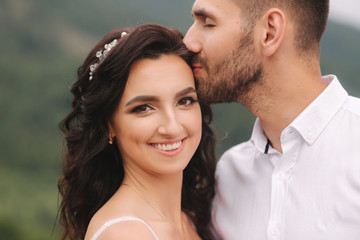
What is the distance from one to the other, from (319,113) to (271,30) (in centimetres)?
62

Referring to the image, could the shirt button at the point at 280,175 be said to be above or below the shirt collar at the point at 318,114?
below

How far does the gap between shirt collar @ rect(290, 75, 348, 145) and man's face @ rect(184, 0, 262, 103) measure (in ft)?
1.36

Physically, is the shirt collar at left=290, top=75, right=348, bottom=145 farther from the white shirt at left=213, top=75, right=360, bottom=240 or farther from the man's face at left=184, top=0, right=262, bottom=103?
the man's face at left=184, top=0, right=262, bottom=103

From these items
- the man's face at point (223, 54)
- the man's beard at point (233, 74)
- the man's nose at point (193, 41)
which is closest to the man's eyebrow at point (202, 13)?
the man's face at point (223, 54)

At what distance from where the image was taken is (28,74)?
17.8 metres

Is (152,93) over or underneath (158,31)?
underneath

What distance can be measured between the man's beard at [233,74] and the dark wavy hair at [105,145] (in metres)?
0.20

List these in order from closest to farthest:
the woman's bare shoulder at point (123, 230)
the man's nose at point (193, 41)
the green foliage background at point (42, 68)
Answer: the woman's bare shoulder at point (123, 230), the man's nose at point (193, 41), the green foliage background at point (42, 68)

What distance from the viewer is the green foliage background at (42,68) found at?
1559cm

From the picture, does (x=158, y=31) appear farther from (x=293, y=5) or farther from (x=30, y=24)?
(x=30, y=24)

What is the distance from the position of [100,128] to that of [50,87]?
14566mm

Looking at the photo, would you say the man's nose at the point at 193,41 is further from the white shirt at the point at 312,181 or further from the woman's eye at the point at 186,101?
the white shirt at the point at 312,181

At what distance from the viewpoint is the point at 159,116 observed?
2791 millimetres

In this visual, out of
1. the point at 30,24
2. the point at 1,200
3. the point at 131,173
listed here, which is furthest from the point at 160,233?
the point at 30,24
